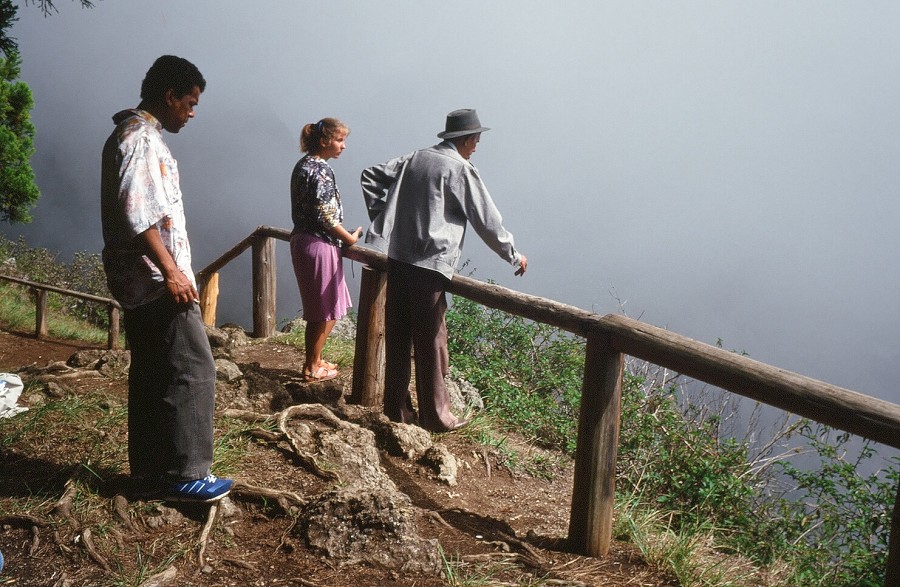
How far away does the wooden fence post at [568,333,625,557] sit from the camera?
3.42 metres

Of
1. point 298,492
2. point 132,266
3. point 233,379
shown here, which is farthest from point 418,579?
point 233,379

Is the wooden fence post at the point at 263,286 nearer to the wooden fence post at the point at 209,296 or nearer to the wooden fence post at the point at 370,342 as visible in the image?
the wooden fence post at the point at 209,296

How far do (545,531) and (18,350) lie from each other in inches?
287

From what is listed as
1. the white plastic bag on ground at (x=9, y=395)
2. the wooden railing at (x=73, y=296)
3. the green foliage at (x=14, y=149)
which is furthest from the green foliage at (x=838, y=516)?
the green foliage at (x=14, y=149)

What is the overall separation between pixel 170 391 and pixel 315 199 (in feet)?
7.00

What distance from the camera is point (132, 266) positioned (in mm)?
3146

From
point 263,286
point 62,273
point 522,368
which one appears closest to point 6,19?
point 263,286

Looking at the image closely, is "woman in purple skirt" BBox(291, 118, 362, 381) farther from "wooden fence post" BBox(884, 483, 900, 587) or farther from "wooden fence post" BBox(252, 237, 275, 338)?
"wooden fence post" BBox(884, 483, 900, 587)

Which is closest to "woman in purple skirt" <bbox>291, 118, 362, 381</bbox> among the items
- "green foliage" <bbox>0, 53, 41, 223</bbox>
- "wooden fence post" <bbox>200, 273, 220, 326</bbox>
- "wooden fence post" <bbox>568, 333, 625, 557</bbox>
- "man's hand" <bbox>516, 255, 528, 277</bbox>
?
"man's hand" <bbox>516, 255, 528, 277</bbox>

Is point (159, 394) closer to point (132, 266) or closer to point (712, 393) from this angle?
point (132, 266)

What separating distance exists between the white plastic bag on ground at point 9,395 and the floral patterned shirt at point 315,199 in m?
1.92

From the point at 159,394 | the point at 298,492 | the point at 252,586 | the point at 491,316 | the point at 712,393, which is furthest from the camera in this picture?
the point at 491,316

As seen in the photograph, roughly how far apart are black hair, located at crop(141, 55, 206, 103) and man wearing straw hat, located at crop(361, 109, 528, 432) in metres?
1.62

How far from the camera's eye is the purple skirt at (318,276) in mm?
5297
